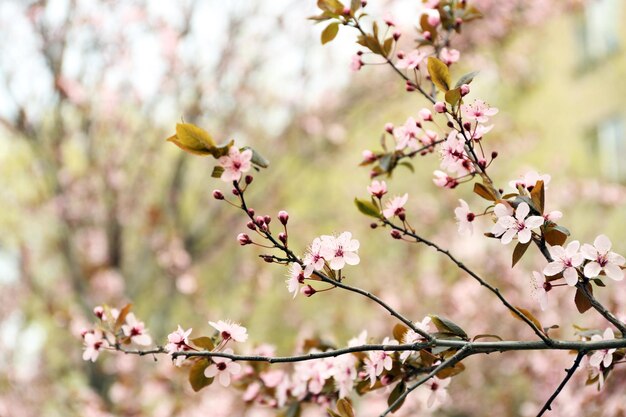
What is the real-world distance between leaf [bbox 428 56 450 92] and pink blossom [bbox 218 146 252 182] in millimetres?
478

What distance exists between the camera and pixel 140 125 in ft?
21.4

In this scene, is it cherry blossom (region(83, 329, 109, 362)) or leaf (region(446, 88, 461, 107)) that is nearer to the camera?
leaf (region(446, 88, 461, 107))

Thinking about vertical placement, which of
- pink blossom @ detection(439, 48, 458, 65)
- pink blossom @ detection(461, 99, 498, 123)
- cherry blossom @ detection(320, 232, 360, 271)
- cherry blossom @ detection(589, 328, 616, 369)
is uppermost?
pink blossom @ detection(439, 48, 458, 65)

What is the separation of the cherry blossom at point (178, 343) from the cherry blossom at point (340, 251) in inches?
14.9

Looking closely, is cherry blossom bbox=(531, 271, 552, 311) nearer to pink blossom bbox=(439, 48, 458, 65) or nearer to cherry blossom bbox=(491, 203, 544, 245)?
cherry blossom bbox=(491, 203, 544, 245)

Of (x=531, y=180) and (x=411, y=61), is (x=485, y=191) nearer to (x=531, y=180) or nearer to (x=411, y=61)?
(x=531, y=180)

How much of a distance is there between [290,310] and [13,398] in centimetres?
460

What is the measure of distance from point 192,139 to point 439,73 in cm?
61

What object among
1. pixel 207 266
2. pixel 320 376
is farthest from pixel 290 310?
pixel 320 376

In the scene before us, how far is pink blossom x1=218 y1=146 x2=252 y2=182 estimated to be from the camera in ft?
5.07

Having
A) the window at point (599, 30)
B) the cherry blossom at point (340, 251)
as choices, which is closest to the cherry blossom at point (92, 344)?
the cherry blossom at point (340, 251)

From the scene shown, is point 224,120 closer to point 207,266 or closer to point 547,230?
point 207,266

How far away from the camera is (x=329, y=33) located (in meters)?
2.01

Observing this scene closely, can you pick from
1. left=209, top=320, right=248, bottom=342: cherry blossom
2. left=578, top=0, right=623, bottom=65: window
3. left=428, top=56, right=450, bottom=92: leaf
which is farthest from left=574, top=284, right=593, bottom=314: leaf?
left=578, top=0, right=623, bottom=65: window
